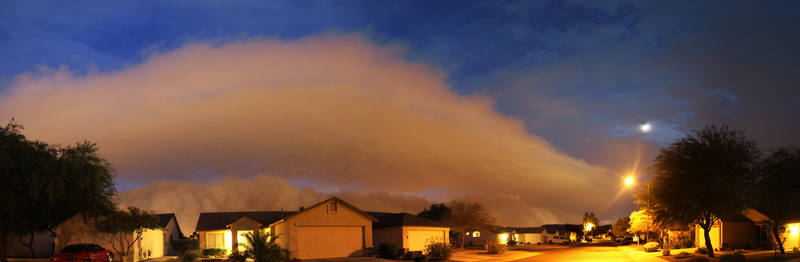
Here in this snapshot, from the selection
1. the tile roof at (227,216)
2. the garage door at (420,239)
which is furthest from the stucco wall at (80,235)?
the garage door at (420,239)

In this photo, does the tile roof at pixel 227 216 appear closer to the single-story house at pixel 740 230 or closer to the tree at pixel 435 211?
the single-story house at pixel 740 230

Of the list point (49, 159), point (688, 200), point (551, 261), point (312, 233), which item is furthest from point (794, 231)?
point (49, 159)

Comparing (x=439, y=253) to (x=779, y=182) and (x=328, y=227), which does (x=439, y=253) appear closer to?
(x=328, y=227)

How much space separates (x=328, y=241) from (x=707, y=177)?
28075mm

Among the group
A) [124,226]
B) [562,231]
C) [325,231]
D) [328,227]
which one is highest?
[124,226]

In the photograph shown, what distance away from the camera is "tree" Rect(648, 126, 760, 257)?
1549 inches

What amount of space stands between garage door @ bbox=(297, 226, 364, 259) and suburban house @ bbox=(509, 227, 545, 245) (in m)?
81.3

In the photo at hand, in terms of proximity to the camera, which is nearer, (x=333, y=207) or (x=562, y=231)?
(x=333, y=207)

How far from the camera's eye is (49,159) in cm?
3953

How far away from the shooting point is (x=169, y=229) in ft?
212

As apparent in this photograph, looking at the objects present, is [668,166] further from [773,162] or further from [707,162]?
[773,162]

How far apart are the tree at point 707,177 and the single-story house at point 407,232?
21.1 metres

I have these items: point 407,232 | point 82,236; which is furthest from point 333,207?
point 82,236

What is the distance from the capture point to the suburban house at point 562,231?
5153 inches
